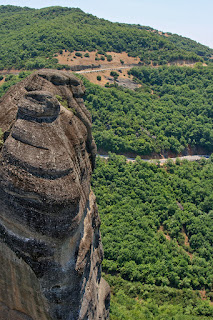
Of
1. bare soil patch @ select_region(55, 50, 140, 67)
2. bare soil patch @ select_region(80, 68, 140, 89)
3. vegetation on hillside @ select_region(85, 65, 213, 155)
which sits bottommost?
vegetation on hillside @ select_region(85, 65, 213, 155)

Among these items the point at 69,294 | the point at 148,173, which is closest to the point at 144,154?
the point at 148,173

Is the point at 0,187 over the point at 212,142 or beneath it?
over

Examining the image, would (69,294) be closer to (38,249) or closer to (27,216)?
(38,249)

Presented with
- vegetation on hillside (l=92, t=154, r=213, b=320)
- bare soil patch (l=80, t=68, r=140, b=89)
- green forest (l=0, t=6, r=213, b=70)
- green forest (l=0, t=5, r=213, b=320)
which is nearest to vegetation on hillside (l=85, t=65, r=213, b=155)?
green forest (l=0, t=5, r=213, b=320)

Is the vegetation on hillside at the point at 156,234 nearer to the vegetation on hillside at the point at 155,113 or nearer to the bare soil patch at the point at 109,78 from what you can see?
the vegetation on hillside at the point at 155,113

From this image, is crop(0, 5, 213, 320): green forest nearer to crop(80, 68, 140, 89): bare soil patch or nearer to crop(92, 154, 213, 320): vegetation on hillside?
crop(92, 154, 213, 320): vegetation on hillside

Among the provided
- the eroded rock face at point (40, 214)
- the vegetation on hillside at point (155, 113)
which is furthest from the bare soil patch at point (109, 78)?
the eroded rock face at point (40, 214)
